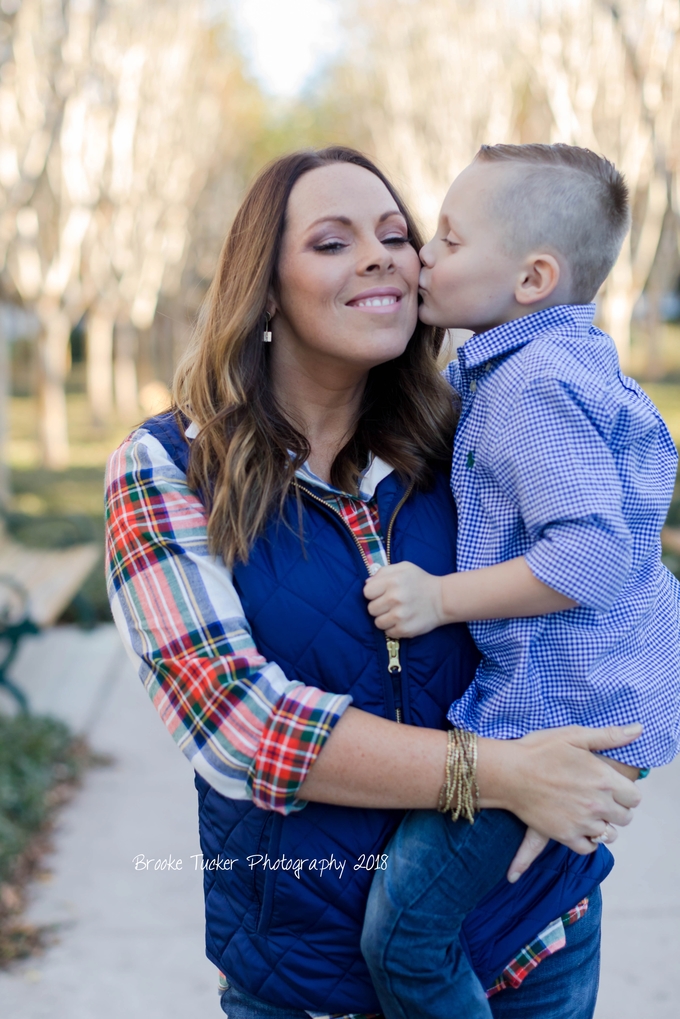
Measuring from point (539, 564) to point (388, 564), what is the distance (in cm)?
30

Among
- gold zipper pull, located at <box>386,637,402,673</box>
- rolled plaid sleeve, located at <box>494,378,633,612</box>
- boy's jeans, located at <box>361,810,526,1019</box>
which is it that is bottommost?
boy's jeans, located at <box>361,810,526,1019</box>

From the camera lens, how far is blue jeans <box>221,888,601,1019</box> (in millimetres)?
1754

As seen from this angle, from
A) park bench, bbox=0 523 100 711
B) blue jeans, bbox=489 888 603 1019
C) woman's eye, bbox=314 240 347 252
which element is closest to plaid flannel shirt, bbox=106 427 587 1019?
blue jeans, bbox=489 888 603 1019

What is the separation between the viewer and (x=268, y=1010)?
5.58 feet

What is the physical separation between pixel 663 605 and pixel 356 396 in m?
0.74

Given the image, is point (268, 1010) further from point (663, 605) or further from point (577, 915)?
point (663, 605)

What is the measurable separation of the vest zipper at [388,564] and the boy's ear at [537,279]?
0.40m

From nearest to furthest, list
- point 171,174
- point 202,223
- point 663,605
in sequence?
1. point 663,605
2. point 171,174
3. point 202,223

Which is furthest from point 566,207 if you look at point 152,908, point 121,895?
point 121,895

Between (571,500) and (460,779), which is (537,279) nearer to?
(571,500)

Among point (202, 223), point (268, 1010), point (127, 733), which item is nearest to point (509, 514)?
point (268, 1010)

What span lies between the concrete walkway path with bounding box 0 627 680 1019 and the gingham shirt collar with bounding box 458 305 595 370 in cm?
255

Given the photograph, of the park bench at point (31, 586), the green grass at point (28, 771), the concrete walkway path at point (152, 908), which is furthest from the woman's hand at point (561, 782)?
the park bench at point (31, 586)

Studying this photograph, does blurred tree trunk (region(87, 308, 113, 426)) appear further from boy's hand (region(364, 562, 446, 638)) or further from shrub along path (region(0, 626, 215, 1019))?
boy's hand (region(364, 562, 446, 638))
